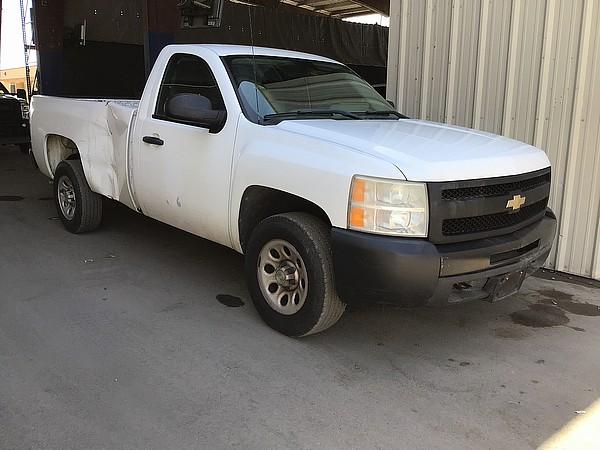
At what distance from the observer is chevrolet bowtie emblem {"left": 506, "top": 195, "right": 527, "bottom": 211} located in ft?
11.7

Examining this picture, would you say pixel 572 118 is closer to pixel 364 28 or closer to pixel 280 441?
pixel 280 441

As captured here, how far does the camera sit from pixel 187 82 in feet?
15.6

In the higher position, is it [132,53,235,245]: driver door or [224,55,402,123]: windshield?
[224,55,402,123]: windshield

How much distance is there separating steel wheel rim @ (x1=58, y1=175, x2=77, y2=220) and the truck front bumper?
408cm

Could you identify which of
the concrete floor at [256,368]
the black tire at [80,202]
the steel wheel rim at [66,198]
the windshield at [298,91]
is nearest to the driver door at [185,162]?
the windshield at [298,91]

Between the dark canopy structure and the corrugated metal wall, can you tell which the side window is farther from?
the dark canopy structure

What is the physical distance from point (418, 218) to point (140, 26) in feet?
42.2

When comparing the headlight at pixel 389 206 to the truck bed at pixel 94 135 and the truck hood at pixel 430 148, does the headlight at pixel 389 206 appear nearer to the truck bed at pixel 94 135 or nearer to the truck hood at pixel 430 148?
the truck hood at pixel 430 148

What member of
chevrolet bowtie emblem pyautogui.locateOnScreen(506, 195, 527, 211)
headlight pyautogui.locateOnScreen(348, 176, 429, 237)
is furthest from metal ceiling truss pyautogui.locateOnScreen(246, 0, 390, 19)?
headlight pyautogui.locateOnScreen(348, 176, 429, 237)

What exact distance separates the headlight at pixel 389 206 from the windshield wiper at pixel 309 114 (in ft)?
3.49

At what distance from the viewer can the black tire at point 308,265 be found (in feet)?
11.6

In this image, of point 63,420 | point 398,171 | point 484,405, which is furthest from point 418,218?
point 63,420

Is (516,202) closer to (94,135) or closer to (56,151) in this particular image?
(94,135)

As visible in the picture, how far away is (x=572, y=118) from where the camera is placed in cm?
528
